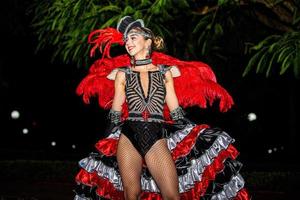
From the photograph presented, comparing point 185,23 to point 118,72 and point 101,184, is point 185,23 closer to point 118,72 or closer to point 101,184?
point 118,72

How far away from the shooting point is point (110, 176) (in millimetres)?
4762

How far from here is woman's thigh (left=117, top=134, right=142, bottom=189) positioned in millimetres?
4406

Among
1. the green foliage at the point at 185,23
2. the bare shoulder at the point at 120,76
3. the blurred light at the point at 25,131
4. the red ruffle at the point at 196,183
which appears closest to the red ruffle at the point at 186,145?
the red ruffle at the point at 196,183

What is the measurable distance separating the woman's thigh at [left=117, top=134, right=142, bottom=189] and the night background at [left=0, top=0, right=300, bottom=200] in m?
3.99

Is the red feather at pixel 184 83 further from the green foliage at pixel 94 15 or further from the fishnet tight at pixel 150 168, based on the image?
the green foliage at pixel 94 15

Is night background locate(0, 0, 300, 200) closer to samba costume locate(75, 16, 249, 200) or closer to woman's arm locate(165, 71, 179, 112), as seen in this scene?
samba costume locate(75, 16, 249, 200)

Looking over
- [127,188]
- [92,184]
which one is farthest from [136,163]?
[92,184]

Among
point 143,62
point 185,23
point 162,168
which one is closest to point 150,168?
point 162,168

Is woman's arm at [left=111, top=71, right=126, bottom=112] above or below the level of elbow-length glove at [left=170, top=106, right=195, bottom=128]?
above

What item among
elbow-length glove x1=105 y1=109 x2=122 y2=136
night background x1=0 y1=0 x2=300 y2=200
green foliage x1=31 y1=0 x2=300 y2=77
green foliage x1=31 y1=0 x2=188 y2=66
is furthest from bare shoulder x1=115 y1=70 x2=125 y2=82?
night background x1=0 y1=0 x2=300 y2=200

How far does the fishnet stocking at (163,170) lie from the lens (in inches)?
170

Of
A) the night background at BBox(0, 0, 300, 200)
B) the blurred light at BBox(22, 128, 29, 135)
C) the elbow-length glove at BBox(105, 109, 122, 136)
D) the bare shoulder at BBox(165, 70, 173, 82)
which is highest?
the bare shoulder at BBox(165, 70, 173, 82)

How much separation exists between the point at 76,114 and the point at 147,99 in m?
32.0

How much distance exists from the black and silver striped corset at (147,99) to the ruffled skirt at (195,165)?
10.6 inches
